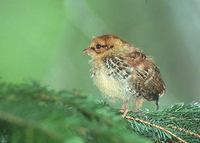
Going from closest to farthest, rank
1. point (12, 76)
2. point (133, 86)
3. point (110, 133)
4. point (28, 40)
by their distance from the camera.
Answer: point (110, 133) < point (133, 86) < point (12, 76) < point (28, 40)

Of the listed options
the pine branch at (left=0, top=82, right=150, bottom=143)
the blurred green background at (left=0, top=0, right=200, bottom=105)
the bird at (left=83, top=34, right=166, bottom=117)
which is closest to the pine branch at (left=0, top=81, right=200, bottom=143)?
the pine branch at (left=0, top=82, right=150, bottom=143)

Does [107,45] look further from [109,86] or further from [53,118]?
[53,118]

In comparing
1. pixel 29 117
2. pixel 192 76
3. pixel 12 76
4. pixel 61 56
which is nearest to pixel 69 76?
pixel 61 56

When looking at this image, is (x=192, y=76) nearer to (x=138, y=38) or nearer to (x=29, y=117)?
(x=138, y=38)

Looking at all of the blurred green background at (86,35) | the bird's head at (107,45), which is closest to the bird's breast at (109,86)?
the bird's head at (107,45)

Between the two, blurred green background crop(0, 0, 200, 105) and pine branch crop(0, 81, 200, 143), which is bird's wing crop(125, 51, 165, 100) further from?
blurred green background crop(0, 0, 200, 105)

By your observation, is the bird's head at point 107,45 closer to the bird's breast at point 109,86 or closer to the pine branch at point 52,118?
the bird's breast at point 109,86

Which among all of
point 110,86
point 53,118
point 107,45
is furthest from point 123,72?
point 53,118

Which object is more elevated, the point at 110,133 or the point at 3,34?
the point at 3,34
